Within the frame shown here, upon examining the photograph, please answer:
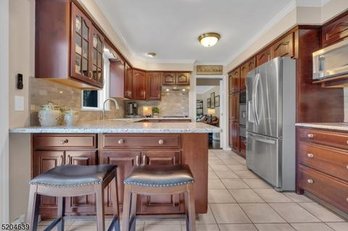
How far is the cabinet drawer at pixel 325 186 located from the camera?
213 cm

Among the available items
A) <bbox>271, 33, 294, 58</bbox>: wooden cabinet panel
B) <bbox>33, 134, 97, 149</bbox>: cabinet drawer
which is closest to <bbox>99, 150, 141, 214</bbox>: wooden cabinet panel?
<bbox>33, 134, 97, 149</bbox>: cabinet drawer

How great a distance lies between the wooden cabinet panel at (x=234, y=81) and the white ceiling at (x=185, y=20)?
2.12 feet

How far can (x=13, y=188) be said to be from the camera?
181 cm

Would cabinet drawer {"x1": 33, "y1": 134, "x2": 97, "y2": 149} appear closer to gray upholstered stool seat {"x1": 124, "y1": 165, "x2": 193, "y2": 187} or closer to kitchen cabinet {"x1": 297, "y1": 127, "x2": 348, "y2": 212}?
gray upholstered stool seat {"x1": 124, "y1": 165, "x2": 193, "y2": 187}

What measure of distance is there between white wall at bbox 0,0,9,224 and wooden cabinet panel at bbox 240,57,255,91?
3967mm

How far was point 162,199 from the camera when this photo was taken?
2016 mm

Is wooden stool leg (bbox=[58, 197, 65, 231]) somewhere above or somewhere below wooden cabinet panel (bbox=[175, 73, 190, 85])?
below

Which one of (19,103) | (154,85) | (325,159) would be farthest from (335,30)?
(154,85)

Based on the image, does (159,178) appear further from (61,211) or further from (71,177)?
(61,211)

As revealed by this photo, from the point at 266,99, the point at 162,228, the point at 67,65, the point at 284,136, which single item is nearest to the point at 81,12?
the point at 67,65

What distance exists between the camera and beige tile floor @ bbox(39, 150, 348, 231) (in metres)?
2.00

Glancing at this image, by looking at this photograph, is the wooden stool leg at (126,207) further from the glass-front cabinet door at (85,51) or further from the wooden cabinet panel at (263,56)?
the wooden cabinet panel at (263,56)

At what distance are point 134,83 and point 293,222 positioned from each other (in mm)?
4488

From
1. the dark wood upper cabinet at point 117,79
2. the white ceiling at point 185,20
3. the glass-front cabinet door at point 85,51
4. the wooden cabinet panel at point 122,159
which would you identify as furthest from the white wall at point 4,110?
the dark wood upper cabinet at point 117,79
